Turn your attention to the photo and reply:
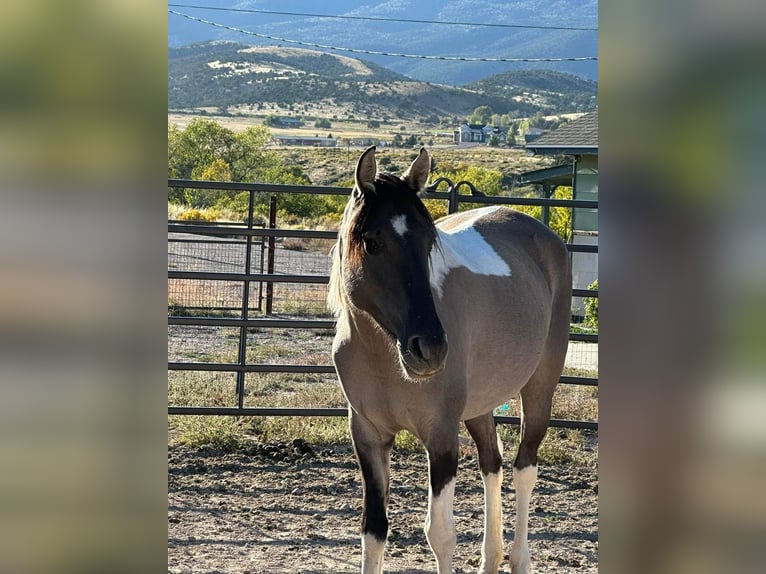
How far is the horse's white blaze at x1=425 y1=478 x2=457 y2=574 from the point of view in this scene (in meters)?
2.98

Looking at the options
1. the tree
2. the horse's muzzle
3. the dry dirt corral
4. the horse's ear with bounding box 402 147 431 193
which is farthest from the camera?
the tree

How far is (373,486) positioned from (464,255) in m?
1.07

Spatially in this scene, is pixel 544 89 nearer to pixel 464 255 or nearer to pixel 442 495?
pixel 464 255

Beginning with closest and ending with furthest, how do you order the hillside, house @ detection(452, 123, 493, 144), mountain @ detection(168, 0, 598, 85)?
house @ detection(452, 123, 493, 144) < the hillside < mountain @ detection(168, 0, 598, 85)

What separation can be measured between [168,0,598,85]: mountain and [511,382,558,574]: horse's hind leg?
145 m

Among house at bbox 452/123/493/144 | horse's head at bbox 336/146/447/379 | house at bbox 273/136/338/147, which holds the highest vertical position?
house at bbox 452/123/493/144

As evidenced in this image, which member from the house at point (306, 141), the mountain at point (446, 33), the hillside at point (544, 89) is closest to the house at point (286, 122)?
the house at point (306, 141)

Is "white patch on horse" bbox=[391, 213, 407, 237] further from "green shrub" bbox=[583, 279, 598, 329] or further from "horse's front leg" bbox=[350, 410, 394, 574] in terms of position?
"green shrub" bbox=[583, 279, 598, 329]

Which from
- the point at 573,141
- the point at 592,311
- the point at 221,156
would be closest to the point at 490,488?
the point at 592,311

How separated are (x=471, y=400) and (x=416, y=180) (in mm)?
1058

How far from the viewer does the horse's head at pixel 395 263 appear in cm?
252

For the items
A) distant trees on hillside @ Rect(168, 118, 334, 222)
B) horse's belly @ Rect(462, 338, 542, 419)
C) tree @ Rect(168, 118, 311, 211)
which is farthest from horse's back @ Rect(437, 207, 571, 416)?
tree @ Rect(168, 118, 311, 211)

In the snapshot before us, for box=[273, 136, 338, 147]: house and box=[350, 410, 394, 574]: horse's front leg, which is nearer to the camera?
box=[350, 410, 394, 574]: horse's front leg
